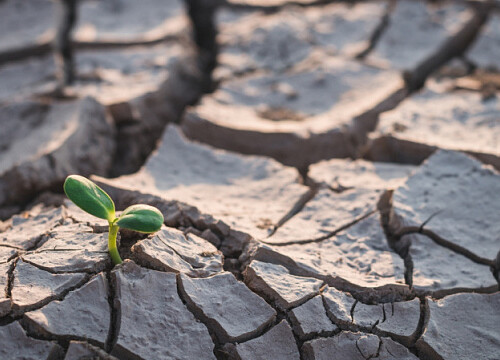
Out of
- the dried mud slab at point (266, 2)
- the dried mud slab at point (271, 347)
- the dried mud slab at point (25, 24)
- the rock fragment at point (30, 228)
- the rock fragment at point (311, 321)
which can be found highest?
the dried mud slab at point (266, 2)

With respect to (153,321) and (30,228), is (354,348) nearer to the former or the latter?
(153,321)

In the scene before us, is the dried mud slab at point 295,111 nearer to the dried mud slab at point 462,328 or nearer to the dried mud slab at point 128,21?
the dried mud slab at point 128,21

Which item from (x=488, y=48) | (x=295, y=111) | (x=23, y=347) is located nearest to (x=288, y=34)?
(x=295, y=111)


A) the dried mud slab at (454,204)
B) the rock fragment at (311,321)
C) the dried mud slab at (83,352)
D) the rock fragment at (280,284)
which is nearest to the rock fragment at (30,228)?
the dried mud slab at (83,352)

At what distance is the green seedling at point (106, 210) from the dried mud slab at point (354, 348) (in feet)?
1.76

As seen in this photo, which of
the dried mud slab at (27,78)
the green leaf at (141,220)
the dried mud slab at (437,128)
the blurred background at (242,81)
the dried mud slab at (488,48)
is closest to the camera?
the green leaf at (141,220)

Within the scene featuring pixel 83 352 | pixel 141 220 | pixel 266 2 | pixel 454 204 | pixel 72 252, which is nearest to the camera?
pixel 83 352

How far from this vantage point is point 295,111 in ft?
8.78

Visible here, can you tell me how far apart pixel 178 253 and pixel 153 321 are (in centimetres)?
25

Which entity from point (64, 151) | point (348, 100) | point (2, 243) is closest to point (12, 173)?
point (64, 151)

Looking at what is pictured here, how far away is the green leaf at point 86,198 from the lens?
57.6 inches

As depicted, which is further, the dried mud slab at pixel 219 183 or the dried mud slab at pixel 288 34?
the dried mud slab at pixel 288 34

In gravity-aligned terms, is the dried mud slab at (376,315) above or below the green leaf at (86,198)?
below

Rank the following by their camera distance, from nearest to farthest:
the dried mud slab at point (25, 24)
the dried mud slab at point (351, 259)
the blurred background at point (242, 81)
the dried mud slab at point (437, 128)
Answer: the dried mud slab at point (351, 259) < the dried mud slab at point (437, 128) < the blurred background at point (242, 81) < the dried mud slab at point (25, 24)
